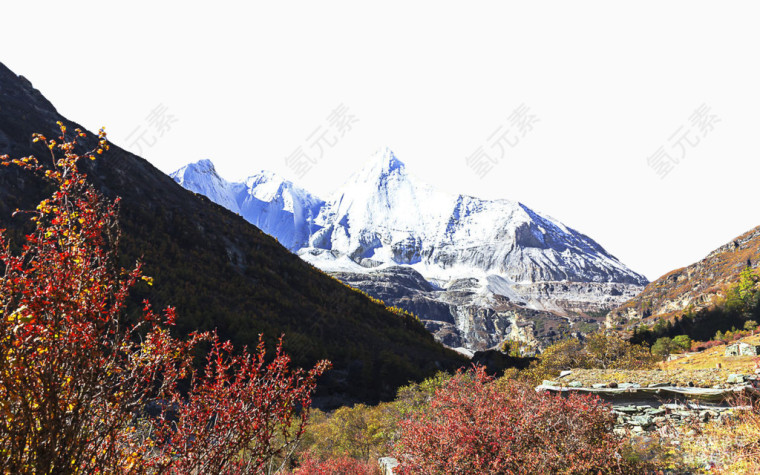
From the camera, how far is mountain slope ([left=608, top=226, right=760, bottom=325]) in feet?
339

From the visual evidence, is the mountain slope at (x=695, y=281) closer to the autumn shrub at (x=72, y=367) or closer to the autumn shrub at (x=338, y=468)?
the autumn shrub at (x=338, y=468)

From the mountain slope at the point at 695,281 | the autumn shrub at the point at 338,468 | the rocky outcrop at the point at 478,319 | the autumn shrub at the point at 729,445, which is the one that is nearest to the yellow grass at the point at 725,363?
the autumn shrub at the point at 729,445

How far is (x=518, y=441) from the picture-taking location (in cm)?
746

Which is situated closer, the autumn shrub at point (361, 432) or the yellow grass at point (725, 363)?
the yellow grass at point (725, 363)

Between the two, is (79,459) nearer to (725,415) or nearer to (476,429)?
(476,429)

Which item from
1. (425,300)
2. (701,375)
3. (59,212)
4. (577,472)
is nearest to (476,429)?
(577,472)

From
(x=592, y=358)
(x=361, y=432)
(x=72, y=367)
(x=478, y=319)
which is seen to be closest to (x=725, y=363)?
(x=592, y=358)

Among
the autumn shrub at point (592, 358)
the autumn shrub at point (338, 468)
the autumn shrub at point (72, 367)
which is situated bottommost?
the autumn shrub at point (338, 468)

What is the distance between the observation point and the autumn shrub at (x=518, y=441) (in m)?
7.02

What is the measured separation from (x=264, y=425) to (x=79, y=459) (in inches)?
59.7

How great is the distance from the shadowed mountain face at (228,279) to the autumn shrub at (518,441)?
894 inches

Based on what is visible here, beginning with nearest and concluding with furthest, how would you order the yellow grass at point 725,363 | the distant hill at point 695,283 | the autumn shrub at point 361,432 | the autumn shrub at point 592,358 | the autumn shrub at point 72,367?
the autumn shrub at point 72,367 → the yellow grass at point 725,363 → the autumn shrub at point 361,432 → the autumn shrub at point 592,358 → the distant hill at point 695,283

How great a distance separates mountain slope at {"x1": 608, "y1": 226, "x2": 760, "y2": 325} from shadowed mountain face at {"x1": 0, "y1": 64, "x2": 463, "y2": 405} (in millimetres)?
90150

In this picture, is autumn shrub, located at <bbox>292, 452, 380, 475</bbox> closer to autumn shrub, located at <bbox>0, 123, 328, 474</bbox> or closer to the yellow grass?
autumn shrub, located at <bbox>0, 123, 328, 474</bbox>
